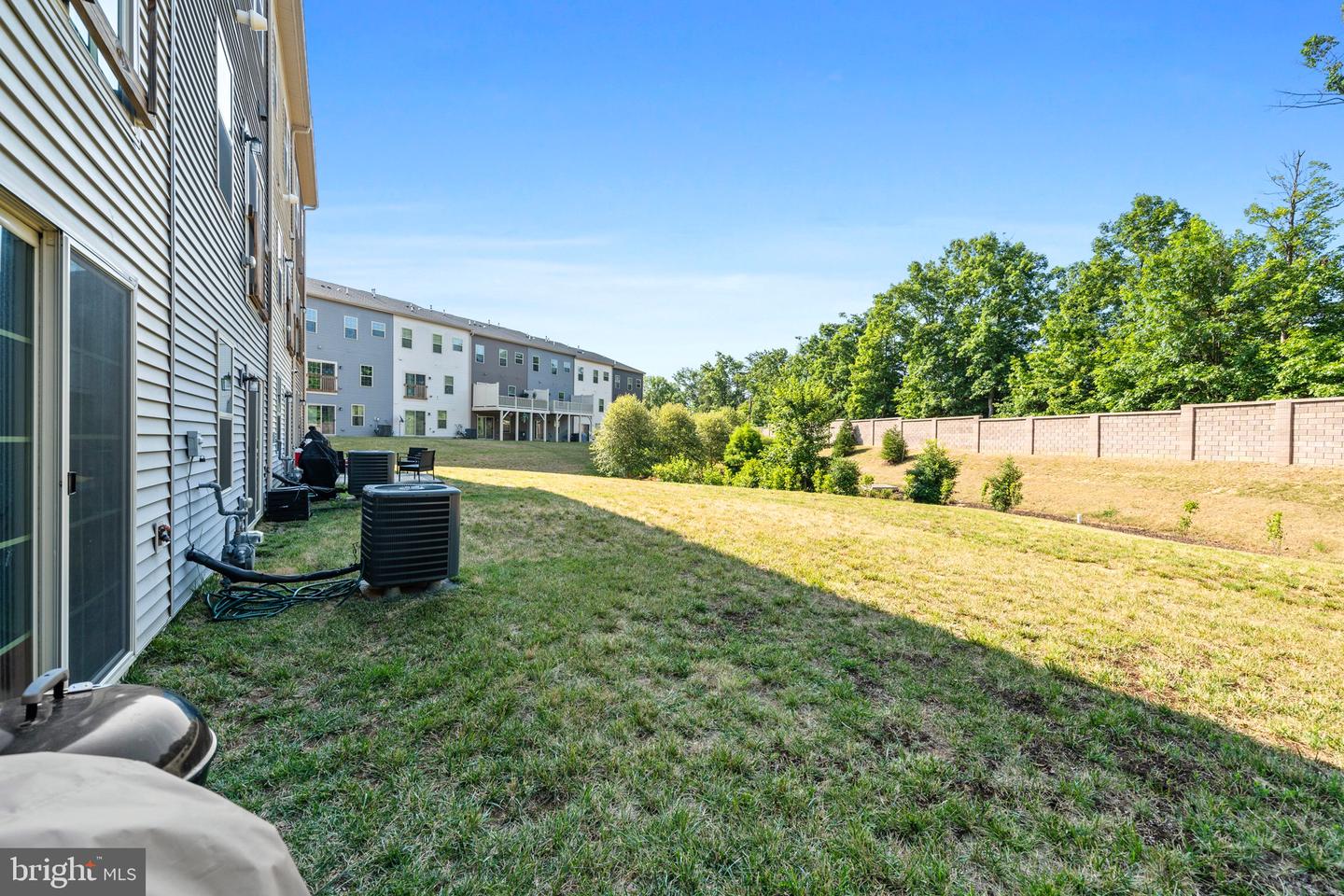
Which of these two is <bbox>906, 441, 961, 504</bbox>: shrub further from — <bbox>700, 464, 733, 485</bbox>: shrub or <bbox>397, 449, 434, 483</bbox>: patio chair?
<bbox>397, 449, 434, 483</bbox>: patio chair

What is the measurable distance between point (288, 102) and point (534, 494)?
10982mm

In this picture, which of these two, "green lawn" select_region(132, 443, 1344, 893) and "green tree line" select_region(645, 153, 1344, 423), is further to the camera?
"green tree line" select_region(645, 153, 1344, 423)

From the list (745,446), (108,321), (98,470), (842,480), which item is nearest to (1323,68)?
(108,321)

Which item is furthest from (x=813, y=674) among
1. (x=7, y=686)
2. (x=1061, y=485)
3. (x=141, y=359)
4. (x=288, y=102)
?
(x=1061, y=485)

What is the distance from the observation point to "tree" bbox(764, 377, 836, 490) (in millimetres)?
18297

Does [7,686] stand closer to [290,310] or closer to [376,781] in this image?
[376,781]

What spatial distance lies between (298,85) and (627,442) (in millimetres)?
16028

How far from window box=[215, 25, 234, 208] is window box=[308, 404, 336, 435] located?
25.2 meters

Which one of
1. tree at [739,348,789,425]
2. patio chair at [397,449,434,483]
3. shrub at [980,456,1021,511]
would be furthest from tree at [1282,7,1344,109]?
tree at [739,348,789,425]

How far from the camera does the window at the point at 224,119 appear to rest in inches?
221

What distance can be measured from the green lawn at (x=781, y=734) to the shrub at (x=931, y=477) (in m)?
9.88

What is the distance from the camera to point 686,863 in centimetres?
193

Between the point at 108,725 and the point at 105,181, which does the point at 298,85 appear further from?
the point at 108,725

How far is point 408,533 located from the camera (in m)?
4.30
